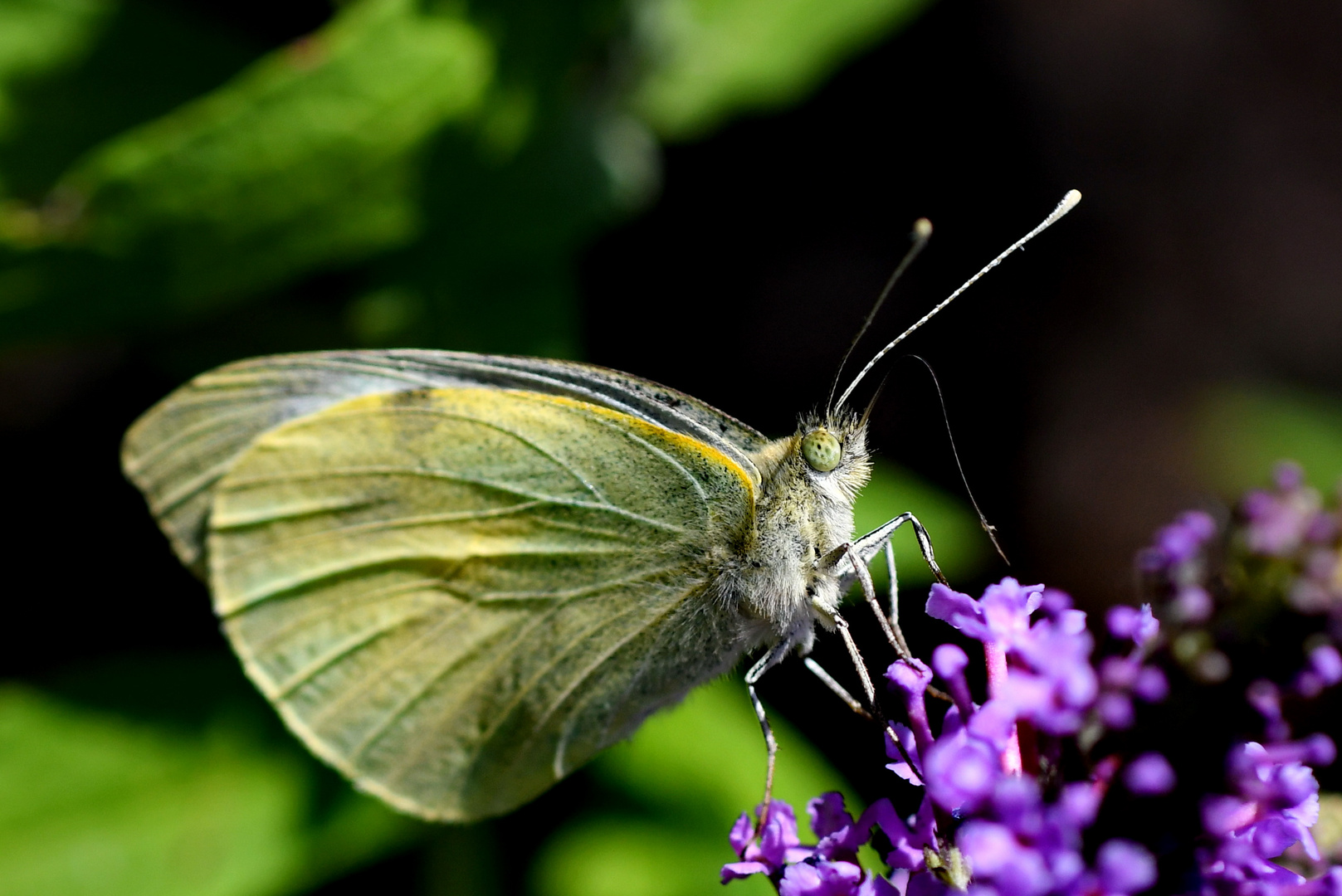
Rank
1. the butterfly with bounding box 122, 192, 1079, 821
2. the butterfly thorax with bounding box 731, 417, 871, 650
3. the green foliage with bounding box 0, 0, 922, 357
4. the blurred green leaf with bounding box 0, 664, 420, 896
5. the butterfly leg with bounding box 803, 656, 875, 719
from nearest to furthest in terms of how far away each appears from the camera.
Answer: the butterfly leg with bounding box 803, 656, 875, 719 < the butterfly thorax with bounding box 731, 417, 871, 650 < the butterfly with bounding box 122, 192, 1079, 821 < the green foliage with bounding box 0, 0, 922, 357 < the blurred green leaf with bounding box 0, 664, 420, 896

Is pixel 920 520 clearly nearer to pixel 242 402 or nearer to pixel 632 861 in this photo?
pixel 632 861

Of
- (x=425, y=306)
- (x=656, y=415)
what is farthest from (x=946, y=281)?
(x=656, y=415)

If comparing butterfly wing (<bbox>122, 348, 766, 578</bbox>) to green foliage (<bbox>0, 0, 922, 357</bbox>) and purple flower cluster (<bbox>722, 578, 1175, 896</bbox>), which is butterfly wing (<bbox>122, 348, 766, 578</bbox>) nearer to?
green foliage (<bbox>0, 0, 922, 357</bbox>)

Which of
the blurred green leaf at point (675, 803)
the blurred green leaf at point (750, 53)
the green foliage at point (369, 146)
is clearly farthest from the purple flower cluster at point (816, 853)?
the blurred green leaf at point (750, 53)

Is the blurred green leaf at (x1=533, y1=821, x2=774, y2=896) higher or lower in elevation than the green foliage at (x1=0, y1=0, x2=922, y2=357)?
lower

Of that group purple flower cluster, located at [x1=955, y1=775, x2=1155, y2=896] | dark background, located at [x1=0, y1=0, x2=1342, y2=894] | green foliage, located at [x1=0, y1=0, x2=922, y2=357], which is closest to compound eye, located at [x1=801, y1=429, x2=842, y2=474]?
purple flower cluster, located at [x1=955, y1=775, x2=1155, y2=896]

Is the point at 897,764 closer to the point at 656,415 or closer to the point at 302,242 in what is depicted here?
the point at 656,415
